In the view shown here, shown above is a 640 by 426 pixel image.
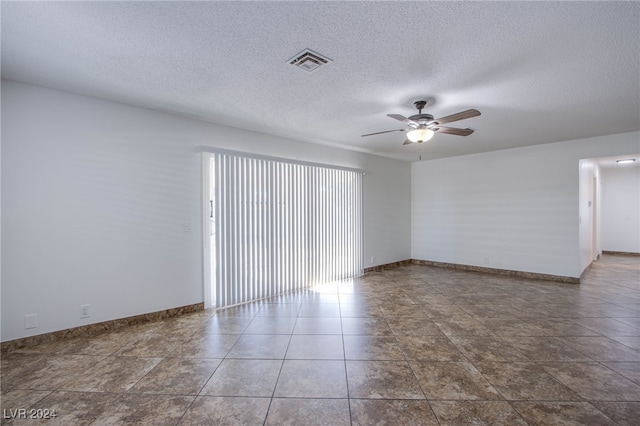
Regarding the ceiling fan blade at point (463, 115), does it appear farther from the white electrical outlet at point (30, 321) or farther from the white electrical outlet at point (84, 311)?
the white electrical outlet at point (30, 321)

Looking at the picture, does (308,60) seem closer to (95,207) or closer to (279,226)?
(279,226)

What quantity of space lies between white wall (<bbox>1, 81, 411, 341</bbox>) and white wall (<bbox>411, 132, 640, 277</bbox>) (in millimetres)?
4949

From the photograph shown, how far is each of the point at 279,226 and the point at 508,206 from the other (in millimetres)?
4825

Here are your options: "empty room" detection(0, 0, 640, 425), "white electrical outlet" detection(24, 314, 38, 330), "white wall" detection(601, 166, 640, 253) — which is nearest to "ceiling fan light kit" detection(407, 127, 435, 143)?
"empty room" detection(0, 0, 640, 425)

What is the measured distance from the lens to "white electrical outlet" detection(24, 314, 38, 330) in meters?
2.69

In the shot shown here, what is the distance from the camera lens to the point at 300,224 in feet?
15.7

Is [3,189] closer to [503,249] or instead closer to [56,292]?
[56,292]

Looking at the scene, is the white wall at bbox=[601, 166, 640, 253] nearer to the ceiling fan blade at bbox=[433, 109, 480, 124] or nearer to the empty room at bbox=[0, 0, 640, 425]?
the empty room at bbox=[0, 0, 640, 425]

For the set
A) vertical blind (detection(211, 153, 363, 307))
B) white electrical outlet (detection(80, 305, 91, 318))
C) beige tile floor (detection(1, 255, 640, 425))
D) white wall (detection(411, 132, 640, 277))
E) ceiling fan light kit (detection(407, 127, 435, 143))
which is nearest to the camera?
beige tile floor (detection(1, 255, 640, 425))

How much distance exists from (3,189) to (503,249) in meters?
7.69

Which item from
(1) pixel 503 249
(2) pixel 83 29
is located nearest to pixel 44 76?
(2) pixel 83 29

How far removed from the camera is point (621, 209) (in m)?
7.86

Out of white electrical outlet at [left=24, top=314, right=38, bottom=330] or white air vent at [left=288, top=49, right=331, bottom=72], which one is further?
white electrical outlet at [left=24, top=314, right=38, bottom=330]

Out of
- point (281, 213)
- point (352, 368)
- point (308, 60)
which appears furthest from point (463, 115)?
point (281, 213)
